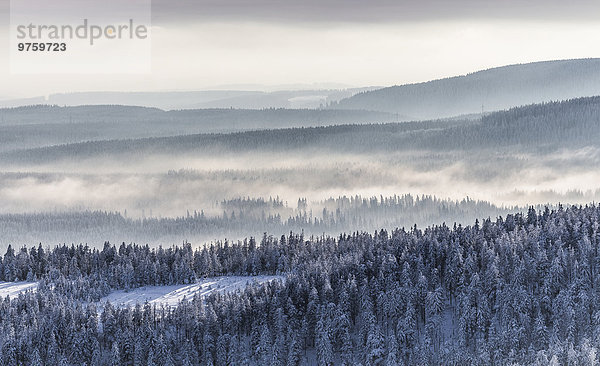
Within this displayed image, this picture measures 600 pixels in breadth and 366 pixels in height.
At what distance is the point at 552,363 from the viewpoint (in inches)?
7844
